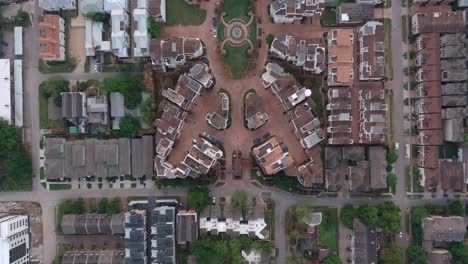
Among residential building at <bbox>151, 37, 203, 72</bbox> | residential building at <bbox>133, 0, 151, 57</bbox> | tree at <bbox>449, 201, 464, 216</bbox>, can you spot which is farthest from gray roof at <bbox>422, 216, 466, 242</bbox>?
residential building at <bbox>133, 0, 151, 57</bbox>

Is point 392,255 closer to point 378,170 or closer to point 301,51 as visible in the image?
point 378,170

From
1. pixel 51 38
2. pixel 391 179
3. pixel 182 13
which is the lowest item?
pixel 391 179

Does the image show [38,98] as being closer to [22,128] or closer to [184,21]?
[22,128]

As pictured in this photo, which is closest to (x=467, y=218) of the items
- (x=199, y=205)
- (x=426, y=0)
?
(x=426, y=0)

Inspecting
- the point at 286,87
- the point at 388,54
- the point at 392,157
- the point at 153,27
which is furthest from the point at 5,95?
the point at 392,157

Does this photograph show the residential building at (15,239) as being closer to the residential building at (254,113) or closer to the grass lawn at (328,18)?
the residential building at (254,113)

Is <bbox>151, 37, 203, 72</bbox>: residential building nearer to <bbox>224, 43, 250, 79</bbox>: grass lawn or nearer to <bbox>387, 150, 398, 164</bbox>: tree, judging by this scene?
<bbox>224, 43, 250, 79</bbox>: grass lawn

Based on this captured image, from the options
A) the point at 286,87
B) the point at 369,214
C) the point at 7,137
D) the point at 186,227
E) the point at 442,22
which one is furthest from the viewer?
the point at 7,137
